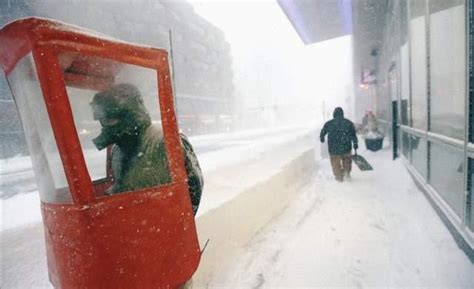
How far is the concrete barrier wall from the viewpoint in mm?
3354

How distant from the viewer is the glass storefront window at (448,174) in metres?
3.33

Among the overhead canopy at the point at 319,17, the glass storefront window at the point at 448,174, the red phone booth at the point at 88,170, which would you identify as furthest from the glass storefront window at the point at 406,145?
the red phone booth at the point at 88,170

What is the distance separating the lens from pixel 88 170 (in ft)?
5.42

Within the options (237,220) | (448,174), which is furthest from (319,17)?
(237,220)

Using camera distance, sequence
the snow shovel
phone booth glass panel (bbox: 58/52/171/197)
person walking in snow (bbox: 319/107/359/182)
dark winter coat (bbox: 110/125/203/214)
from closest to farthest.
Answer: phone booth glass panel (bbox: 58/52/171/197) < dark winter coat (bbox: 110/125/203/214) < person walking in snow (bbox: 319/107/359/182) < the snow shovel

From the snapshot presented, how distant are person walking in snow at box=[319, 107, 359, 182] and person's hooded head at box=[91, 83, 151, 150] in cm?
653

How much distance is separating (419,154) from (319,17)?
776cm

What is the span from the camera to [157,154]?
183 centimetres

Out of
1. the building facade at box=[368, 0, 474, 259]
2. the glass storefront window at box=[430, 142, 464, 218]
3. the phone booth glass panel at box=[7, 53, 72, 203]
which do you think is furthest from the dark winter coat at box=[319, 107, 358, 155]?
the phone booth glass panel at box=[7, 53, 72, 203]

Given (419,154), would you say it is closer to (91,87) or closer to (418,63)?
(418,63)

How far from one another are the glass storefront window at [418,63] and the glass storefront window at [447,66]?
61 centimetres

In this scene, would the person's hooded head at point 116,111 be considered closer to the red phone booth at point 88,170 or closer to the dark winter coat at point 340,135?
the red phone booth at point 88,170

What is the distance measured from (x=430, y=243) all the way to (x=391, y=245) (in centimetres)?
39

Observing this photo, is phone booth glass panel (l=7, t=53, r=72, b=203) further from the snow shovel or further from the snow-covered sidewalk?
the snow shovel
